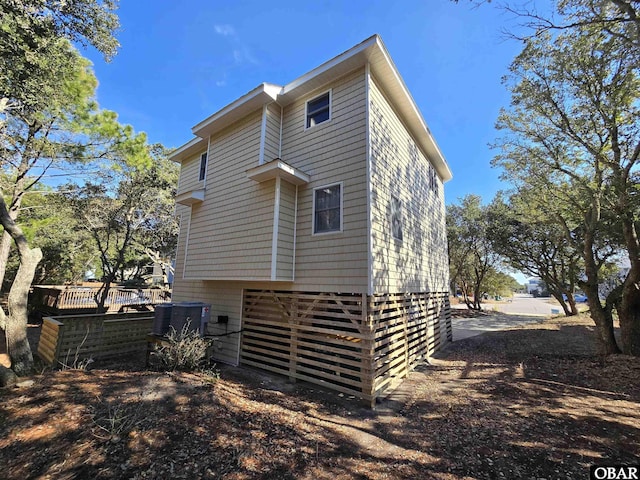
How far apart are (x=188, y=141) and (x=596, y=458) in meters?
12.3

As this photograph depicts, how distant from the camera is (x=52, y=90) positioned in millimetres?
6551

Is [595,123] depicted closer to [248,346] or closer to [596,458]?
[596,458]

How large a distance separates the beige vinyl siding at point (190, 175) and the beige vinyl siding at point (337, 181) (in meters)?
4.26

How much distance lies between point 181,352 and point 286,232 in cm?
353

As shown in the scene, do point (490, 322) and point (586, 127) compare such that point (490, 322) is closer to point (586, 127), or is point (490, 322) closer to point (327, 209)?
point (586, 127)

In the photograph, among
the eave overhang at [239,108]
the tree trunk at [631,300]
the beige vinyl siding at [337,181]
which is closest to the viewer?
the beige vinyl siding at [337,181]

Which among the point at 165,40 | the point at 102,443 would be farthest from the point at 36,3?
the point at 102,443

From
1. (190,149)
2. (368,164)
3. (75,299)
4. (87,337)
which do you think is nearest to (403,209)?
(368,164)

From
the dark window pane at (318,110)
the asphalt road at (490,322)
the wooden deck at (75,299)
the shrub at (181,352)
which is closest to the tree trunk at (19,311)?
the shrub at (181,352)

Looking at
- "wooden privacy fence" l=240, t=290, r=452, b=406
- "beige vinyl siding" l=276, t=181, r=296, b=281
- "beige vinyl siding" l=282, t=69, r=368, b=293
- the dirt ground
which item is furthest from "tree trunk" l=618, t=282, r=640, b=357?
"beige vinyl siding" l=276, t=181, r=296, b=281

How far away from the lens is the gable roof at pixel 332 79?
635 centimetres

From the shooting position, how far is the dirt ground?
3076 millimetres

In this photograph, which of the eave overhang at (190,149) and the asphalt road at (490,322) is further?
the asphalt road at (490,322)

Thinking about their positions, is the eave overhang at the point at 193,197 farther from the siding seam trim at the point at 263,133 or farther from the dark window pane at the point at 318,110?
the dark window pane at the point at 318,110
